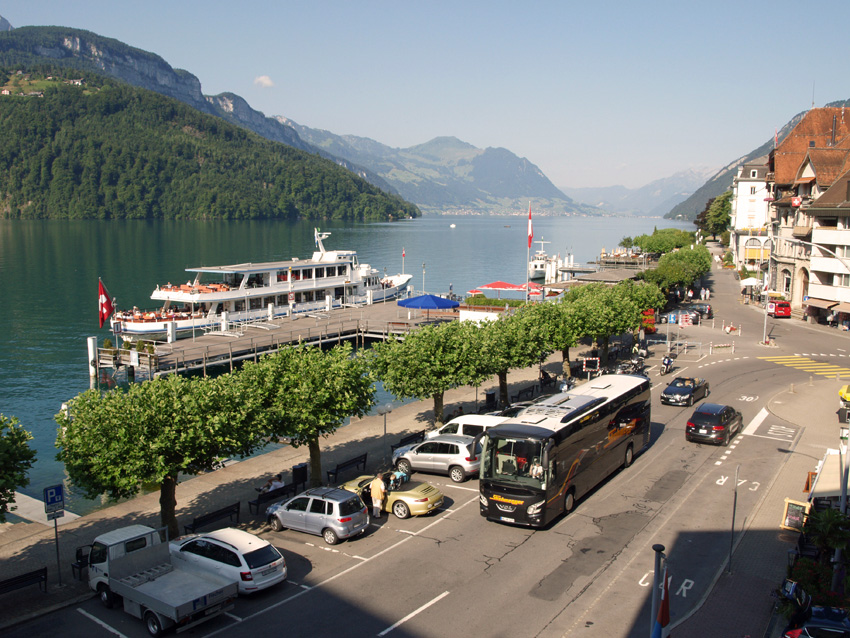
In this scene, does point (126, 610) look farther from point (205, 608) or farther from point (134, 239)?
point (134, 239)

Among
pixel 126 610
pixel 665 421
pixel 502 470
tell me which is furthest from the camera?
pixel 665 421

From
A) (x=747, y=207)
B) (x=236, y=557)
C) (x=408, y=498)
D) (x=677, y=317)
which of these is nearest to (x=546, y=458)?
(x=408, y=498)

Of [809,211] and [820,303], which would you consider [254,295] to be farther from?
[809,211]

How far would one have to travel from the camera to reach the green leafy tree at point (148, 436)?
57.6 feet

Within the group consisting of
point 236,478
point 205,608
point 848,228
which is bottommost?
point 236,478

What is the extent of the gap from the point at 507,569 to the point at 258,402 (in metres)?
9.67

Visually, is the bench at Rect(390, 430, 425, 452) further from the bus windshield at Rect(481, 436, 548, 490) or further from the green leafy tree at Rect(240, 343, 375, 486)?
the bus windshield at Rect(481, 436, 548, 490)

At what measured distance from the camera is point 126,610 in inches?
585

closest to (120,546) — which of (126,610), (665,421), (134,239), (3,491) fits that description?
(126,610)

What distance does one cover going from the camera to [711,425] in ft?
87.7

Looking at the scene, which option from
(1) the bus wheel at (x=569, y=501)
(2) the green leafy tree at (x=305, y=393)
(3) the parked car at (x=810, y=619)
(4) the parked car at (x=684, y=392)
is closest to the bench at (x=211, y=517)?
(2) the green leafy tree at (x=305, y=393)

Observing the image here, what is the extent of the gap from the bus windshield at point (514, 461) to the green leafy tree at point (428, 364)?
9333 mm

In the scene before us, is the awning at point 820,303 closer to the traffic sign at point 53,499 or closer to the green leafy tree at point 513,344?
the green leafy tree at point 513,344

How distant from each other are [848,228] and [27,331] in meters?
76.1
